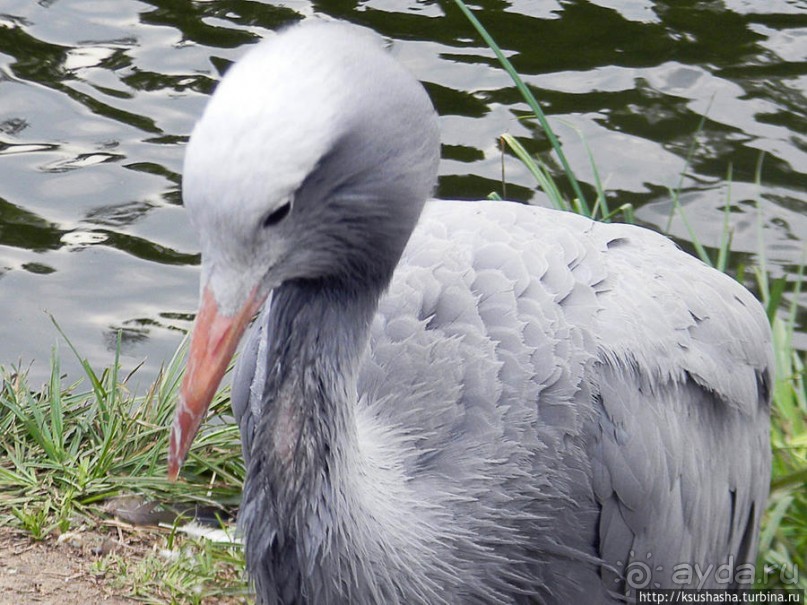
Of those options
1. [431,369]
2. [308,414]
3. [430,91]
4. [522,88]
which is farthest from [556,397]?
[430,91]

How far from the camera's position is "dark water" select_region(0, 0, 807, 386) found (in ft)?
18.6

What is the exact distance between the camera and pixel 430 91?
254 inches

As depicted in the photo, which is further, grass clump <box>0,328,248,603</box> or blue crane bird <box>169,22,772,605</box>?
grass clump <box>0,328,248,603</box>

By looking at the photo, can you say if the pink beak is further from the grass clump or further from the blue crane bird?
the grass clump

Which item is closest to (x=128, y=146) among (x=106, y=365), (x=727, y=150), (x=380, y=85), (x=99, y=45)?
(x=99, y=45)

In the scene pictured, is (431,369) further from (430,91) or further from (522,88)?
(430,91)

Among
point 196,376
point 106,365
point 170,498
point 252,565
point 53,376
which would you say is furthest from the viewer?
point 106,365

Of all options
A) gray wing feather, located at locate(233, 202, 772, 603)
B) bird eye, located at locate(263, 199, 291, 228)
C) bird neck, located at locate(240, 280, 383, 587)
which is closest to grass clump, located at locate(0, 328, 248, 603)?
gray wing feather, located at locate(233, 202, 772, 603)

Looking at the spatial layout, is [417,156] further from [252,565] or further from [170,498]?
[170,498]

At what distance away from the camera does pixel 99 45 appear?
6.64 m

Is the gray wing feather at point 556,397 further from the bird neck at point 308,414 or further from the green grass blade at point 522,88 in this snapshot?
the green grass blade at point 522,88

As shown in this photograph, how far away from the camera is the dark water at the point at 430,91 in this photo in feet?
18.6

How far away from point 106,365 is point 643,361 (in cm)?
294

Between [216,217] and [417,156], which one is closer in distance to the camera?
[216,217]
